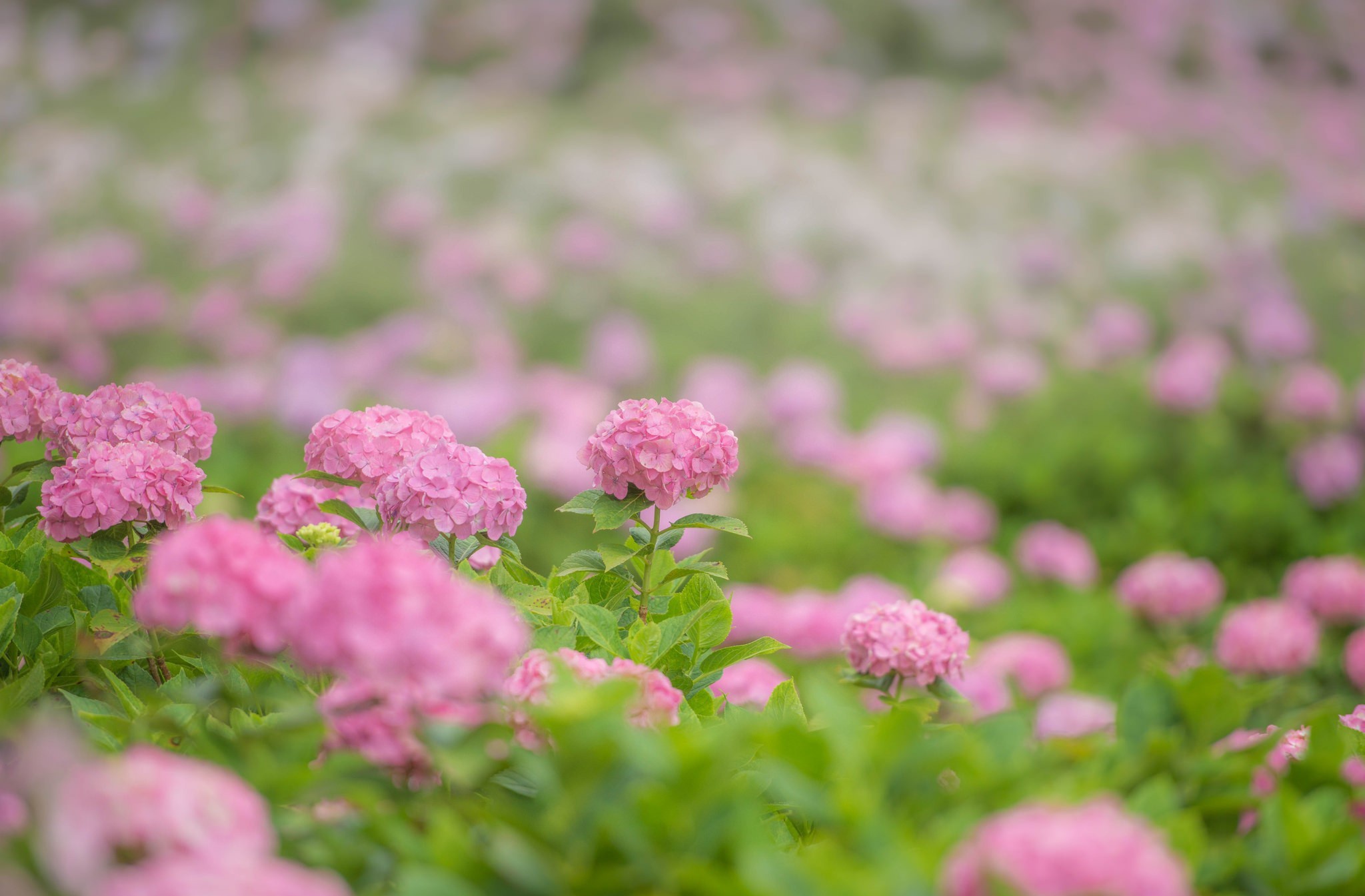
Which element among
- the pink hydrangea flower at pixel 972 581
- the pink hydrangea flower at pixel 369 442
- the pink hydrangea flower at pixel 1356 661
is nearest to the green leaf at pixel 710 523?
the pink hydrangea flower at pixel 369 442

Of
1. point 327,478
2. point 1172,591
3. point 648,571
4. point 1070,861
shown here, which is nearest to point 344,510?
point 327,478

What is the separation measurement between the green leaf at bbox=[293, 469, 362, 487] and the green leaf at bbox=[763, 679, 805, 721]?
665 mm

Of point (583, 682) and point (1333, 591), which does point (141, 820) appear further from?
point (1333, 591)

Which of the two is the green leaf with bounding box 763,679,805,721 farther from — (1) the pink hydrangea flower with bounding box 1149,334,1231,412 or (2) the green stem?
(1) the pink hydrangea flower with bounding box 1149,334,1231,412

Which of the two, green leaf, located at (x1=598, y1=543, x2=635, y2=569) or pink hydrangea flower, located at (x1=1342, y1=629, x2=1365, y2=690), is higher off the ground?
green leaf, located at (x1=598, y1=543, x2=635, y2=569)

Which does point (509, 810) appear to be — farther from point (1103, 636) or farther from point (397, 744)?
point (1103, 636)

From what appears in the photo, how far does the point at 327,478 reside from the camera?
1380 mm

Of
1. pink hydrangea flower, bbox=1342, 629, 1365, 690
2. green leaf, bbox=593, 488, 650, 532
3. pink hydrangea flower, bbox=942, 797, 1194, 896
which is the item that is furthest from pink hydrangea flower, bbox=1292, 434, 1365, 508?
pink hydrangea flower, bbox=942, 797, 1194, 896

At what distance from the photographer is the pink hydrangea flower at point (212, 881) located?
26.6 inches

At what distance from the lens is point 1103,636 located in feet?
11.9

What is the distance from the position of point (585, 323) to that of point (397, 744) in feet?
20.8

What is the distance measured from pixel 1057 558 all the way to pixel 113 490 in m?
3.78

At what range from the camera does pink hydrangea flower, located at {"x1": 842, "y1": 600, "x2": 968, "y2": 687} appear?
1.54 metres

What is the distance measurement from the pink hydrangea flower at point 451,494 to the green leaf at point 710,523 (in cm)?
26
